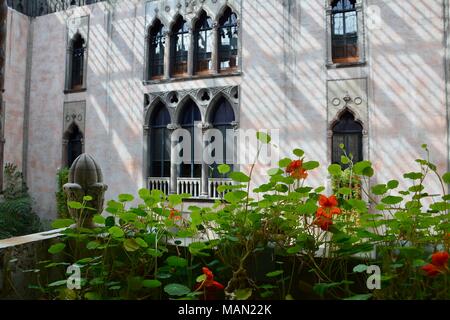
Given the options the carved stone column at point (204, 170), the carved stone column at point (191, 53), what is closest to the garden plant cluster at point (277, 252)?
the carved stone column at point (204, 170)

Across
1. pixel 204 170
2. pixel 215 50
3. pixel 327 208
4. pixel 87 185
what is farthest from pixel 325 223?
pixel 215 50

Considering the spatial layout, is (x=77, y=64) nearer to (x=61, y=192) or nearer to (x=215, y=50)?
(x=61, y=192)

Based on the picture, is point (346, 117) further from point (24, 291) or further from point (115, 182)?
point (24, 291)

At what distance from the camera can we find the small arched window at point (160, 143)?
1148 cm

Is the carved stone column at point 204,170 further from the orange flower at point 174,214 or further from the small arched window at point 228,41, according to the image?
the orange flower at point 174,214

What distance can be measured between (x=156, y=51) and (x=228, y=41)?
246 centimetres

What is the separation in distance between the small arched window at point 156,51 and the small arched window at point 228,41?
1994 millimetres

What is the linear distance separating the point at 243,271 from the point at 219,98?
31.1 ft

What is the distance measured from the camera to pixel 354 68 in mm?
9484

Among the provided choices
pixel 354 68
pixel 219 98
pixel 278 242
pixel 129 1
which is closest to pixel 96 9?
pixel 129 1

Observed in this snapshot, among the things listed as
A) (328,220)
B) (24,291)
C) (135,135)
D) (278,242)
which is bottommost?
(24,291)

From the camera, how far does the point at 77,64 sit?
13.0 metres

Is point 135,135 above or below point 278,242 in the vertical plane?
above
